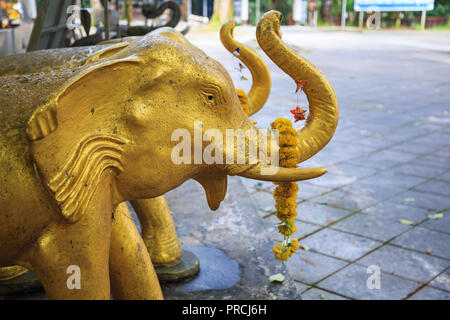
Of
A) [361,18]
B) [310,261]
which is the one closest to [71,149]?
[310,261]

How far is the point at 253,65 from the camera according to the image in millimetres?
2143

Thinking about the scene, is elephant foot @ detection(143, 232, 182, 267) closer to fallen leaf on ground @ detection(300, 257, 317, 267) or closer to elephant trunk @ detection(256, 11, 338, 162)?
fallen leaf on ground @ detection(300, 257, 317, 267)

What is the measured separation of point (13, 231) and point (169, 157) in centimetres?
47

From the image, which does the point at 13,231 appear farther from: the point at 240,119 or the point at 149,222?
the point at 149,222

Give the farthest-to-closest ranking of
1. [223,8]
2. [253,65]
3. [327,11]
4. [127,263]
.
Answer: [327,11] → [223,8] → [253,65] → [127,263]

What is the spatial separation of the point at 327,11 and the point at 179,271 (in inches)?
1086

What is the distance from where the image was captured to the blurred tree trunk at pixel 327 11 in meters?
27.8

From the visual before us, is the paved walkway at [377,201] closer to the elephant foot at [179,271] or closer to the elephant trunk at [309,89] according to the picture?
the elephant foot at [179,271]

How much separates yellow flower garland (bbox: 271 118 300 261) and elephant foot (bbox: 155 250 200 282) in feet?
2.66

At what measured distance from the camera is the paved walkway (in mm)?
3043

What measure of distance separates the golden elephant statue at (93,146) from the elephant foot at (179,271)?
1.09m

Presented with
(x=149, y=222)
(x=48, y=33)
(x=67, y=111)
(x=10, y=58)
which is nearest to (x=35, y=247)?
(x=67, y=111)

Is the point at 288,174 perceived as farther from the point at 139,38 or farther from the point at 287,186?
the point at 139,38

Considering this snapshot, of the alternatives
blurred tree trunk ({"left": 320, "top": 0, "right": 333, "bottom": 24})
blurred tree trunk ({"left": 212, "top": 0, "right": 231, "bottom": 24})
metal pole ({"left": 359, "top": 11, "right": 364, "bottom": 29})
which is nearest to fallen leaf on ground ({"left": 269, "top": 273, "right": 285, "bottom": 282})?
blurred tree trunk ({"left": 212, "top": 0, "right": 231, "bottom": 24})
